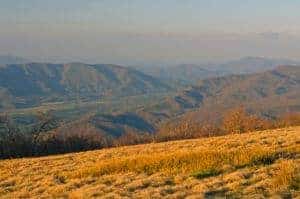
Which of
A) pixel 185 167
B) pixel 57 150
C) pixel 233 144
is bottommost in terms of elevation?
pixel 57 150

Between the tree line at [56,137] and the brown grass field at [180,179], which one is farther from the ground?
the brown grass field at [180,179]

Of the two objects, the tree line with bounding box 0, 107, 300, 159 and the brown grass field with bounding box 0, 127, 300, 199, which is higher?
the brown grass field with bounding box 0, 127, 300, 199

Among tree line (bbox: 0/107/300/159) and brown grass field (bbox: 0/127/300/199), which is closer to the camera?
brown grass field (bbox: 0/127/300/199)

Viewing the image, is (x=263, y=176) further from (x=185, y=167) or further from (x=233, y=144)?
(x=233, y=144)

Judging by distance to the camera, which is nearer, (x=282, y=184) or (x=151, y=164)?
(x=282, y=184)

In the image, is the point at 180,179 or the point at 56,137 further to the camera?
the point at 56,137

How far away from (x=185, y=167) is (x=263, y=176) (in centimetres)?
296

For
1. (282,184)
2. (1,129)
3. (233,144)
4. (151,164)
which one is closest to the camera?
(282,184)

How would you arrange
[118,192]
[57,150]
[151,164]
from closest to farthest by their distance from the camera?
[118,192] < [151,164] < [57,150]

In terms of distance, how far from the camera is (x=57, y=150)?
62.9 m

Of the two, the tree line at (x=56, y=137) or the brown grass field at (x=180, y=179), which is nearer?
the brown grass field at (x=180, y=179)

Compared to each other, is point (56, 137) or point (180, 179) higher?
point (180, 179)

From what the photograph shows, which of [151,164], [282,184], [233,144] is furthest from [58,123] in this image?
[282,184]

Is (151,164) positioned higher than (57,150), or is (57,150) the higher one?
(151,164)
